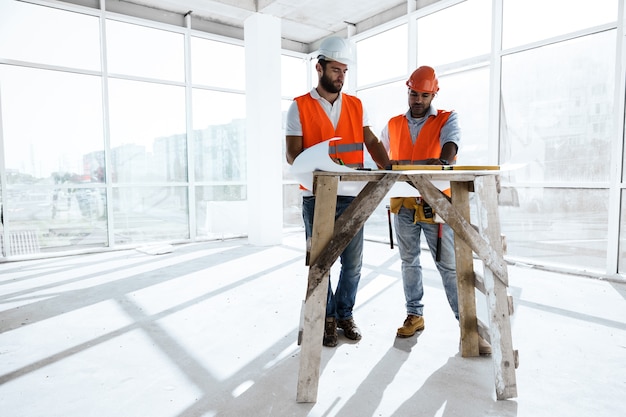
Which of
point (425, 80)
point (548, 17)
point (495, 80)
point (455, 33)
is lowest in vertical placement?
point (425, 80)

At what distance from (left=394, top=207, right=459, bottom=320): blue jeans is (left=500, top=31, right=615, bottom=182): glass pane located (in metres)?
2.37

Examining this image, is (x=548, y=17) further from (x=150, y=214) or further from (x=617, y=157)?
(x=150, y=214)

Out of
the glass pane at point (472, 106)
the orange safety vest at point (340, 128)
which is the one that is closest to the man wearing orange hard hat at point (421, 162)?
the orange safety vest at point (340, 128)

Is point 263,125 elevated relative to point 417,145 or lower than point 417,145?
elevated

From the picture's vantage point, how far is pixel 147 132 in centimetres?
707

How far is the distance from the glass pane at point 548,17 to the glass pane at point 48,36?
598 centimetres

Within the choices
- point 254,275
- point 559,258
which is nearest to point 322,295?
point 254,275

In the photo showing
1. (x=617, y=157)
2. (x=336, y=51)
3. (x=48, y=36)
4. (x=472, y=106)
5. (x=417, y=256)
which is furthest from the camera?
(x=48, y=36)

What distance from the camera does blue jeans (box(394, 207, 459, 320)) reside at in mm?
2578

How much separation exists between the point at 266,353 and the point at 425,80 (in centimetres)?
196

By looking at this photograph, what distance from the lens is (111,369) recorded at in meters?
2.44

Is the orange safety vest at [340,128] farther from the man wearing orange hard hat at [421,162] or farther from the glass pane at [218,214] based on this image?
the glass pane at [218,214]

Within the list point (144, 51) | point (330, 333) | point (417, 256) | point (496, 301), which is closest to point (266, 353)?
point (330, 333)

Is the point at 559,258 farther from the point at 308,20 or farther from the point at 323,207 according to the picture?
the point at 308,20
